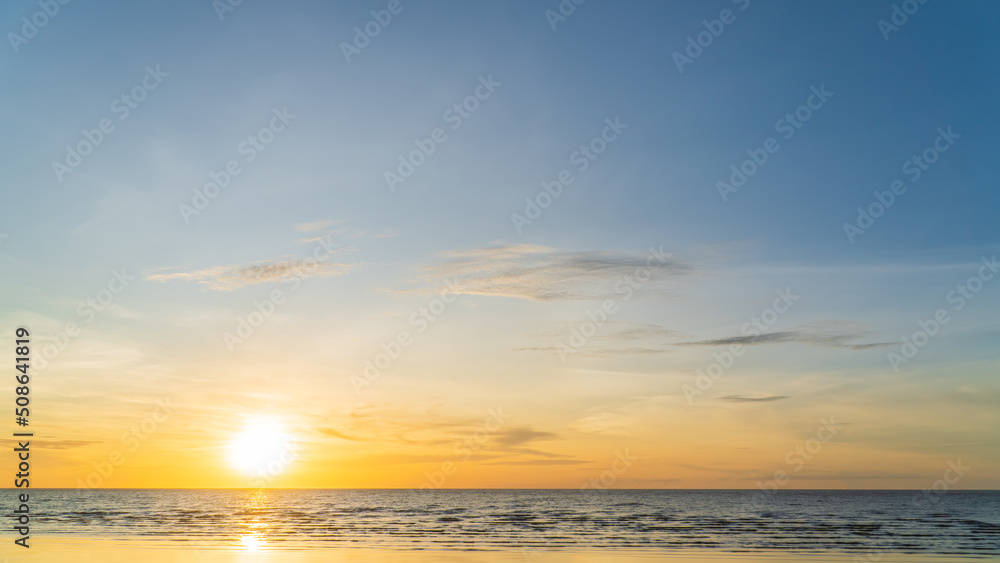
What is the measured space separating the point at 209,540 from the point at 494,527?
22.2 m

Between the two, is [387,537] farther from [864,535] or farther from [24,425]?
[864,535]

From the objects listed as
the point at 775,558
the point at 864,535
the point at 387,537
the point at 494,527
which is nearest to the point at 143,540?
the point at 387,537

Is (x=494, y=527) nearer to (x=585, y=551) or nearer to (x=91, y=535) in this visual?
(x=585, y=551)

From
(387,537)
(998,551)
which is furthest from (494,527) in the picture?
(998,551)

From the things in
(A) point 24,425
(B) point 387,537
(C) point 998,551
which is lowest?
(C) point 998,551

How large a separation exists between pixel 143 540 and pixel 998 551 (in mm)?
51165

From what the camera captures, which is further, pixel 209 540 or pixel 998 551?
pixel 209 540

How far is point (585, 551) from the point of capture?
36.2 m

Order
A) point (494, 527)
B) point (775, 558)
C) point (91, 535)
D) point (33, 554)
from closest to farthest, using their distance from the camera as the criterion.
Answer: point (33, 554) < point (775, 558) < point (91, 535) < point (494, 527)

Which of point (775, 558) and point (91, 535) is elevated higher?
point (91, 535)

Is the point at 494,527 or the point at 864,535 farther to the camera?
the point at 494,527

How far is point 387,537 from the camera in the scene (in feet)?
144

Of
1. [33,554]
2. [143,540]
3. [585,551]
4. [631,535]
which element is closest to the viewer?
[33,554]

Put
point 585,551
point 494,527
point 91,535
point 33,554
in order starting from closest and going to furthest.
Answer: point 33,554 < point 585,551 < point 91,535 < point 494,527
